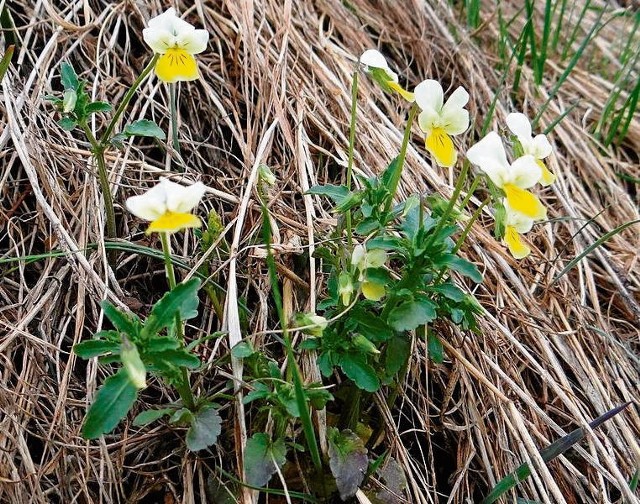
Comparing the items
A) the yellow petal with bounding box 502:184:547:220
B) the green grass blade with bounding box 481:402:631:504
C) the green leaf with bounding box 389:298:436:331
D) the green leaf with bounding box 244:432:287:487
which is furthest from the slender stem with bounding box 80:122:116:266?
the green grass blade with bounding box 481:402:631:504

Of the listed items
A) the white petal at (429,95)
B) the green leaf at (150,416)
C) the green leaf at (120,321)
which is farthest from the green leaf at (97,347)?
the white petal at (429,95)

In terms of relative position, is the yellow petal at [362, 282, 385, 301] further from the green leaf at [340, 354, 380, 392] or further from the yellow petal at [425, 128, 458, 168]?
the yellow petal at [425, 128, 458, 168]

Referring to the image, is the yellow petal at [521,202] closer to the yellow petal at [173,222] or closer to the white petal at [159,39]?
the yellow petal at [173,222]

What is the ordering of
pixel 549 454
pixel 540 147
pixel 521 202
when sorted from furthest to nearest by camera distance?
1. pixel 549 454
2. pixel 540 147
3. pixel 521 202

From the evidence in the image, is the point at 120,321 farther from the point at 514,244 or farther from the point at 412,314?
the point at 514,244

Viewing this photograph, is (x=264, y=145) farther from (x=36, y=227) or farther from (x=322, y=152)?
(x=36, y=227)

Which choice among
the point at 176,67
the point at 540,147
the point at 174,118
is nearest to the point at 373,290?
the point at 540,147
